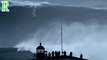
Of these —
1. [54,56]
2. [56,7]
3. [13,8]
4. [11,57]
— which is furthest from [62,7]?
[54,56]

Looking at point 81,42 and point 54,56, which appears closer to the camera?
point 54,56

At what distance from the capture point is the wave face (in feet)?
440

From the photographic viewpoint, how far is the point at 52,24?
15088 cm

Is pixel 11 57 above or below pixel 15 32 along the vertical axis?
below

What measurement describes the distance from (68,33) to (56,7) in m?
13.6

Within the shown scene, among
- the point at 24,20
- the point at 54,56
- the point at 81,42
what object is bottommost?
the point at 54,56

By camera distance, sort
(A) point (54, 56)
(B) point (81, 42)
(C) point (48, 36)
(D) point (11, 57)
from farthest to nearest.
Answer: (C) point (48, 36), (B) point (81, 42), (D) point (11, 57), (A) point (54, 56)

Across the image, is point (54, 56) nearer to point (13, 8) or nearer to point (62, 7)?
point (13, 8)

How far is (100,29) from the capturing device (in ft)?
495

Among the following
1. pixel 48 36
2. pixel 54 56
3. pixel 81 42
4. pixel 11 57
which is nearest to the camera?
pixel 54 56

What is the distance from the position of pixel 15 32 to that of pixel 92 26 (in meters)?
29.9

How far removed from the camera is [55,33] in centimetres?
13962

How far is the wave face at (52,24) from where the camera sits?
134125 mm

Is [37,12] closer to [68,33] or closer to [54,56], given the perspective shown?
[68,33]
